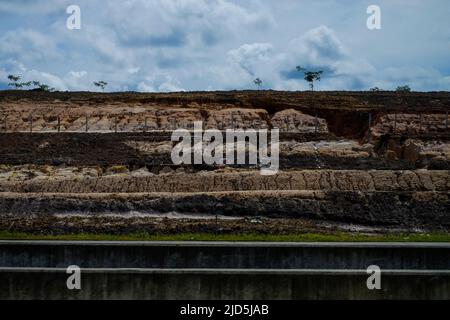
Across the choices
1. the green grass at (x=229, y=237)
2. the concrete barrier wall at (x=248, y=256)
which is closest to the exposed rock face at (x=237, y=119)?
the green grass at (x=229, y=237)

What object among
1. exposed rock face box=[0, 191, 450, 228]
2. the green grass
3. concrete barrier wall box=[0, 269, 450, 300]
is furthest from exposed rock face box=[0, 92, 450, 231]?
concrete barrier wall box=[0, 269, 450, 300]

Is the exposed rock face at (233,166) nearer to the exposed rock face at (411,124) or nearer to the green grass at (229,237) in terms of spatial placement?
the exposed rock face at (411,124)

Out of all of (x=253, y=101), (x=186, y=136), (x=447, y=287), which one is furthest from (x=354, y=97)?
(x=447, y=287)

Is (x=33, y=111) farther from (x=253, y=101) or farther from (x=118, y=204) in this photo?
(x=118, y=204)

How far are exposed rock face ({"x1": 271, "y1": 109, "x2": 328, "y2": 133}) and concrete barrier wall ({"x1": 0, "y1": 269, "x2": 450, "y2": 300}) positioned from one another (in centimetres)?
3838

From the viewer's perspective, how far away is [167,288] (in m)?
12.6

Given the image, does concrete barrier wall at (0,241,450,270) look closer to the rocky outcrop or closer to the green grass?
the green grass

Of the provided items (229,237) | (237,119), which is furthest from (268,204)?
(237,119)

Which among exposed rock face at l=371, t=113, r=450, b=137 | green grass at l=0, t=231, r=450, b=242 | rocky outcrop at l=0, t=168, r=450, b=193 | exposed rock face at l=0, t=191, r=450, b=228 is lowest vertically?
green grass at l=0, t=231, r=450, b=242

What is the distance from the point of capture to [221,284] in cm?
1262

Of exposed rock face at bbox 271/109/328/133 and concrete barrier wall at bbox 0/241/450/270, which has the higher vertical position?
exposed rock face at bbox 271/109/328/133

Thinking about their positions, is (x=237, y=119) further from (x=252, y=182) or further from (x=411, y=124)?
(x=252, y=182)

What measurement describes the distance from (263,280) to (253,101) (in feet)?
147

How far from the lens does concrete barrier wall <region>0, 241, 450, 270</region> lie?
58.5 feet
